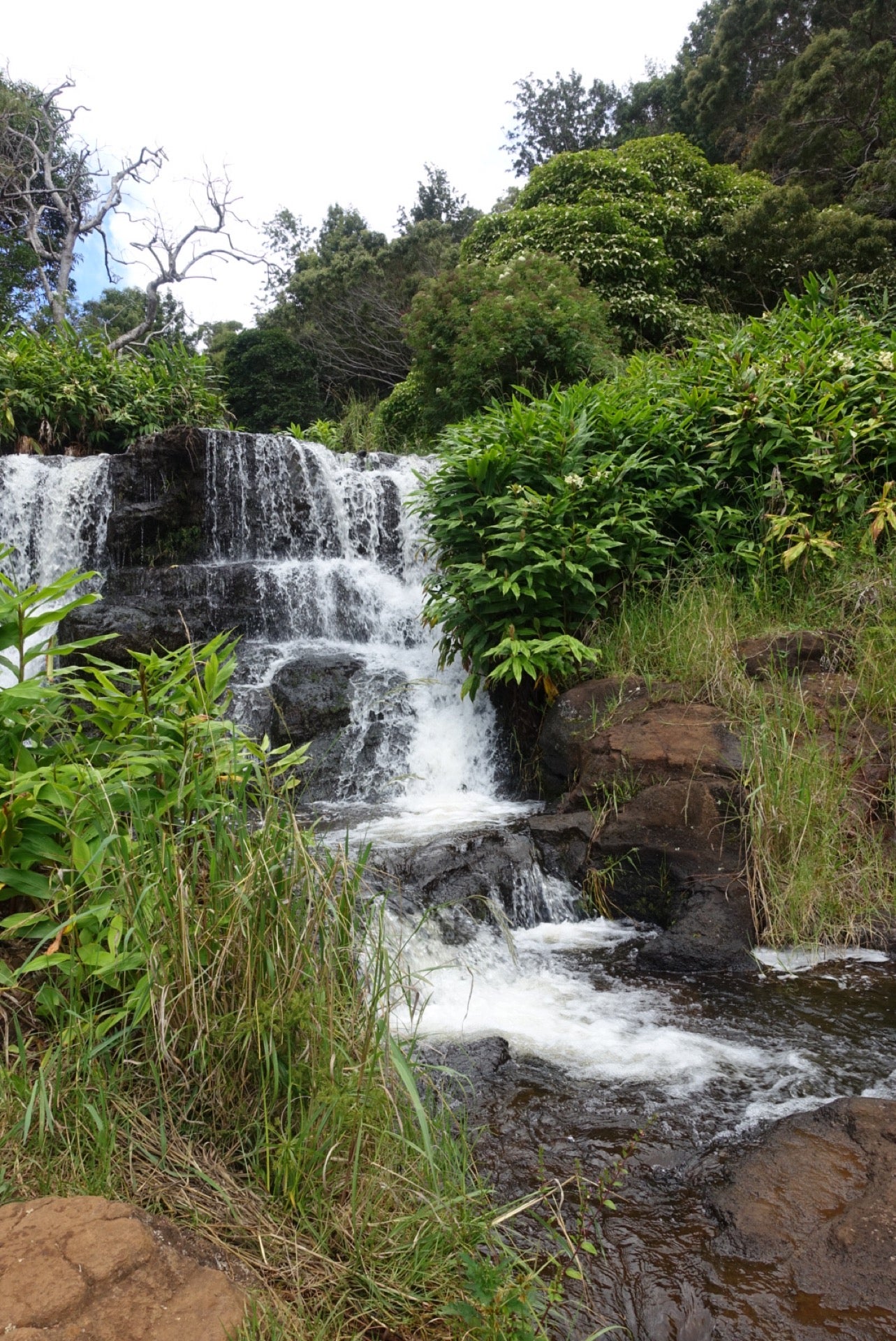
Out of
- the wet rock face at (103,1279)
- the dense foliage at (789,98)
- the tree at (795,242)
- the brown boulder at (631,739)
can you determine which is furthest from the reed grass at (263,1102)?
the dense foliage at (789,98)

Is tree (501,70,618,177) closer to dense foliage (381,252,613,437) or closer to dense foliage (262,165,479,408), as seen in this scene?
dense foliage (262,165,479,408)

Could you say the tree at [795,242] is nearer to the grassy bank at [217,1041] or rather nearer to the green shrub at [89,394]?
the green shrub at [89,394]

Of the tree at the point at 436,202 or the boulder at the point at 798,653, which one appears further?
the tree at the point at 436,202

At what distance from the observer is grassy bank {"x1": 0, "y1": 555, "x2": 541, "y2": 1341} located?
1.76m

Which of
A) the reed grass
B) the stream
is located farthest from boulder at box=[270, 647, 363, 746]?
the reed grass

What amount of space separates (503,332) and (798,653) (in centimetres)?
771

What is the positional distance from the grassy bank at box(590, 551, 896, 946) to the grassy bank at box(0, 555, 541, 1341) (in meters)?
2.71

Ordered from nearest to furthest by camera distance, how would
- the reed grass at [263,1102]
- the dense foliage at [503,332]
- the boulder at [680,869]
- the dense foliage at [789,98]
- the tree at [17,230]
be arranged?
the reed grass at [263,1102]
the boulder at [680,869]
the dense foliage at [503,332]
the dense foliage at [789,98]
the tree at [17,230]

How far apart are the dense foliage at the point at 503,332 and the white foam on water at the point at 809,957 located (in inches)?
341

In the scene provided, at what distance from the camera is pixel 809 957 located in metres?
4.22

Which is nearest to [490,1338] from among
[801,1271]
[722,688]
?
[801,1271]

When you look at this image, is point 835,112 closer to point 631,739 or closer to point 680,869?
point 631,739

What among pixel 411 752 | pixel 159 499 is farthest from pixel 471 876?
pixel 159 499

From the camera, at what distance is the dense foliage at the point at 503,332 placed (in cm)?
1155
